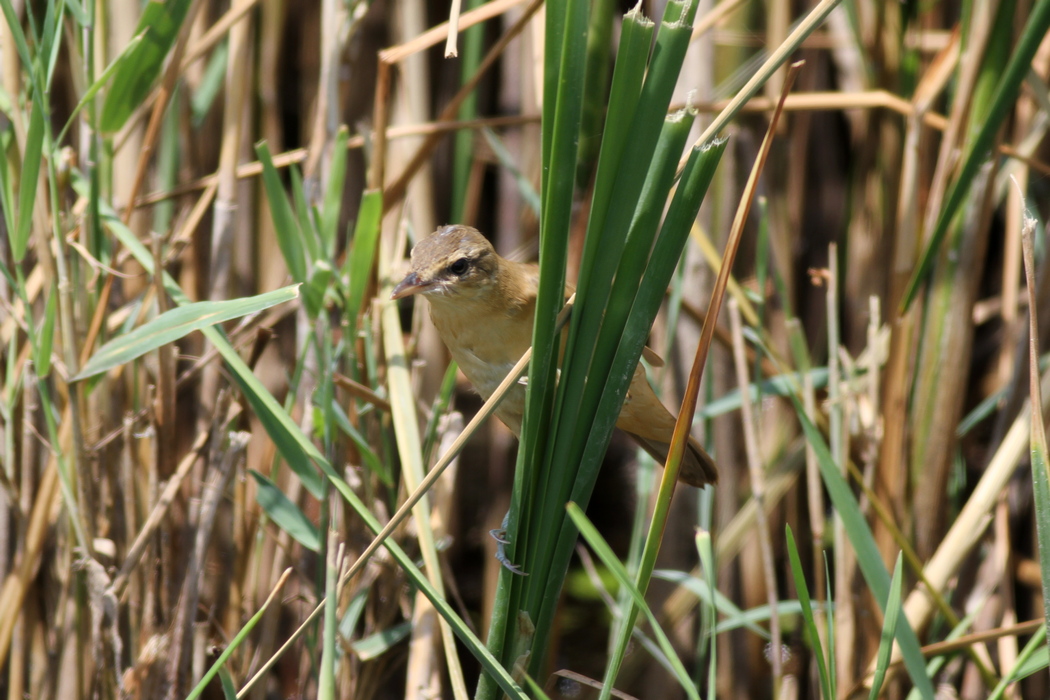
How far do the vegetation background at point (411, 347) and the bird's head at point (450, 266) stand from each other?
11 centimetres

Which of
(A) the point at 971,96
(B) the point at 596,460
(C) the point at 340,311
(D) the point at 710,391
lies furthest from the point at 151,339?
(A) the point at 971,96

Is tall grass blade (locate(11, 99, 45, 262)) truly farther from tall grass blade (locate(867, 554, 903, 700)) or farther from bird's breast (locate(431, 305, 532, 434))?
tall grass blade (locate(867, 554, 903, 700))

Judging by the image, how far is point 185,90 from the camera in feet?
6.48

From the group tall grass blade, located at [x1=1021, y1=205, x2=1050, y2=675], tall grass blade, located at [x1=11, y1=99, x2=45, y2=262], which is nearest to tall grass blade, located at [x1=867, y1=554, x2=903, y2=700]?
tall grass blade, located at [x1=1021, y1=205, x2=1050, y2=675]

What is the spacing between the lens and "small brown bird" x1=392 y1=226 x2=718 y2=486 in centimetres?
134

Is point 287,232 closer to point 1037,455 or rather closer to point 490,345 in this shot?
point 490,345

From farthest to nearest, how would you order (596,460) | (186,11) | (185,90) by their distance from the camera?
(185,90) < (186,11) < (596,460)

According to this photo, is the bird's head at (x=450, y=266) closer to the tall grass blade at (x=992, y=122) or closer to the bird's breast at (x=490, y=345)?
the bird's breast at (x=490, y=345)

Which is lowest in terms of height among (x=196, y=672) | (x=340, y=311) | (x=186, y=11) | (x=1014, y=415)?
(x=196, y=672)

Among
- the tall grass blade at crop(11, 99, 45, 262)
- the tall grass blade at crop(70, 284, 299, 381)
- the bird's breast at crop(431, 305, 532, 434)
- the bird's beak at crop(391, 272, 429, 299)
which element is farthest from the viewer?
the bird's breast at crop(431, 305, 532, 434)

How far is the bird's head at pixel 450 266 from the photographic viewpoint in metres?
1.32

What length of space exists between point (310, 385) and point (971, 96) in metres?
1.26

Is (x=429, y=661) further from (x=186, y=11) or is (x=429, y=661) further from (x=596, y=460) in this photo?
(x=186, y=11)

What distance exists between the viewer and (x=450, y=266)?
1341 mm
